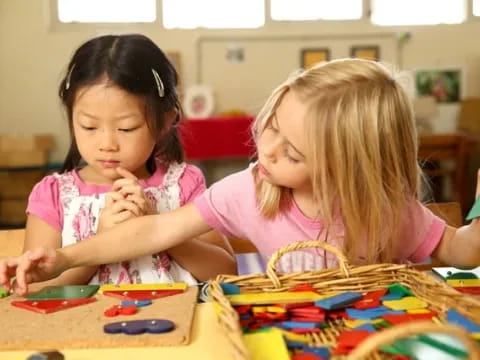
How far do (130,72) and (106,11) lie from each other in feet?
13.8

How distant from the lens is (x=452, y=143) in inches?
194

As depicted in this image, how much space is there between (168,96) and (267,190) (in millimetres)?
317

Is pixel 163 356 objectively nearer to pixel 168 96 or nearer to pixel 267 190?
pixel 267 190

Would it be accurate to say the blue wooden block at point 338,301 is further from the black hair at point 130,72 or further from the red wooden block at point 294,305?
the black hair at point 130,72

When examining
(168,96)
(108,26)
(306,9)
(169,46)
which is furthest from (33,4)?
(168,96)

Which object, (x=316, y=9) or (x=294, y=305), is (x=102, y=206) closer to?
(x=294, y=305)

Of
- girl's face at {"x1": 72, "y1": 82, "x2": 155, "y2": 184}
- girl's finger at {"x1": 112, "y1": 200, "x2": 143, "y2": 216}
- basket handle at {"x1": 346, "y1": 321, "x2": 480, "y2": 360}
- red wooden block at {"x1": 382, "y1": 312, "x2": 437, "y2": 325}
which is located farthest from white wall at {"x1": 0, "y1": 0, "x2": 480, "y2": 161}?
basket handle at {"x1": 346, "y1": 321, "x2": 480, "y2": 360}

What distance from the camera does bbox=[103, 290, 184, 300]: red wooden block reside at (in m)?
0.98

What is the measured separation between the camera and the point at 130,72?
1323 mm

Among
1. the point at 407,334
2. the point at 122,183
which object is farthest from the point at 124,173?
the point at 407,334

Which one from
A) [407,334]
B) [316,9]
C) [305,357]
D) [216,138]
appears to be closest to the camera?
[407,334]

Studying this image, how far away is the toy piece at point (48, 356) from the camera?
73cm

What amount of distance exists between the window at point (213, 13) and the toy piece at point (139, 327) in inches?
184

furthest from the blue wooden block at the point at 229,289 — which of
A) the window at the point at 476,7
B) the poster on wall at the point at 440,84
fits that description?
the window at the point at 476,7
